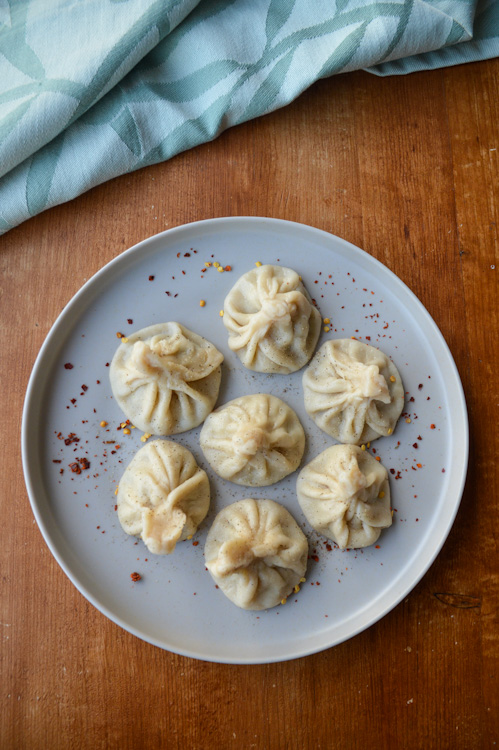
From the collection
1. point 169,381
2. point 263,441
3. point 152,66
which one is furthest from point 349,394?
point 152,66

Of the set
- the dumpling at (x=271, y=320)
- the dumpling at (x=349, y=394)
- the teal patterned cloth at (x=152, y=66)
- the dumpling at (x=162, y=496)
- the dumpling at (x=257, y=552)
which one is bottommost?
the dumpling at (x=257, y=552)

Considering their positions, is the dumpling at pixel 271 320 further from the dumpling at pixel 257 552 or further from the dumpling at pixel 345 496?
the dumpling at pixel 257 552

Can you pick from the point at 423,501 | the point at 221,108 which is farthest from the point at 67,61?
the point at 423,501

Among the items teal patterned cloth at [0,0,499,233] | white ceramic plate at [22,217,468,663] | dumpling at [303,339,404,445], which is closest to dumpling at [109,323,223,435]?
white ceramic plate at [22,217,468,663]

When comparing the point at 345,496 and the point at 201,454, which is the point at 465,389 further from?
the point at 201,454

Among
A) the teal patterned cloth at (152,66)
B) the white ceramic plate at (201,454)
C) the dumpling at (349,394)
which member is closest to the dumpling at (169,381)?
the white ceramic plate at (201,454)

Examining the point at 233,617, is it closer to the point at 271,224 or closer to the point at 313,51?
the point at 271,224
